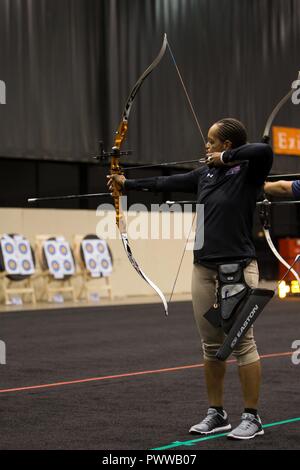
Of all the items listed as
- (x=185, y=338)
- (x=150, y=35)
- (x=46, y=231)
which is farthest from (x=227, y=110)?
(x=185, y=338)

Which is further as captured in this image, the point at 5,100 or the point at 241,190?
the point at 5,100

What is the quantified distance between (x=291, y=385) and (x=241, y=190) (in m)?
2.12

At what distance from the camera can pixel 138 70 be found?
53.7ft

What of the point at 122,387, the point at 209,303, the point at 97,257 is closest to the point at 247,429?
the point at 209,303

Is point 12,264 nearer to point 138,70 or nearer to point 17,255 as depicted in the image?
point 17,255

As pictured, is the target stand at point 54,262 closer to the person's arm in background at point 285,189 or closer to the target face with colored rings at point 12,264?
the target face with colored rings at point 12,264

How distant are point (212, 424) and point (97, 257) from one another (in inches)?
447

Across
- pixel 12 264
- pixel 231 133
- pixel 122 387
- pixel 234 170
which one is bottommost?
pixel 12 264

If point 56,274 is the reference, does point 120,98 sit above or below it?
above

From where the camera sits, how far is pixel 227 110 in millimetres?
18031

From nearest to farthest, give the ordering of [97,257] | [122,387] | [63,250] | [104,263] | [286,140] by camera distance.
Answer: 1. [122,387]
2. [63,250]
3. [97,257]
4. [104,263]
5. [286,140]

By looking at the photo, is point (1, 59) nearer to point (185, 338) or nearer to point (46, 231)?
point (46, 231)

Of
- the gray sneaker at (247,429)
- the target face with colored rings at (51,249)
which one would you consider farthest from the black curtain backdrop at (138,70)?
the gray sneaker at (247,429)

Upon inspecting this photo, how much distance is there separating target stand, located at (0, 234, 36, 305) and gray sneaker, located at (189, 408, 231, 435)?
10161mm
